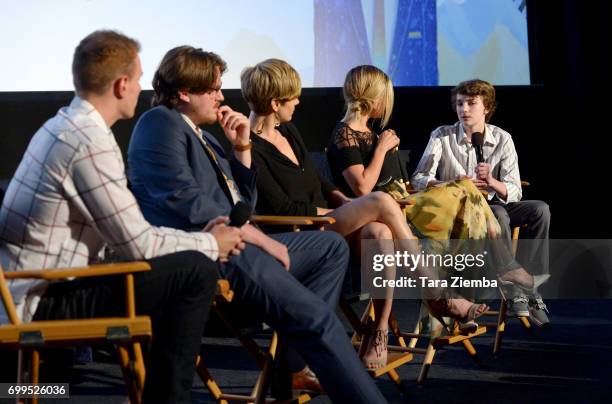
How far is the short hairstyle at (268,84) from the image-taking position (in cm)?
378

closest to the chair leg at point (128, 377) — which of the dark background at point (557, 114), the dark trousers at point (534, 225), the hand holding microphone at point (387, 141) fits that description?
the hand holding microphone at point (387, 141)

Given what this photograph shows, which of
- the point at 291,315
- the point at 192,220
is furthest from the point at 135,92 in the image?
the point at 291,315

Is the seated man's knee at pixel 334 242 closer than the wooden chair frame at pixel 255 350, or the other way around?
the wooden chair frame at pixel 255 350

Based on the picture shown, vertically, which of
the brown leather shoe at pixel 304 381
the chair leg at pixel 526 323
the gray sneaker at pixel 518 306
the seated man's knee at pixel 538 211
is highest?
the seated man's knee at pixel 538 211

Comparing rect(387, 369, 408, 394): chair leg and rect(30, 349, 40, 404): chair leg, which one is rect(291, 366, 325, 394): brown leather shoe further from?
rect(30, 349, 40, 404): chair leg

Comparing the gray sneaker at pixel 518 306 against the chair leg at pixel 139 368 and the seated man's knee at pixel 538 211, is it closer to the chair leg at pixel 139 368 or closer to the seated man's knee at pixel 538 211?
the seated man's knee at pixel 538 211

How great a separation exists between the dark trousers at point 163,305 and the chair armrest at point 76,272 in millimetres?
91

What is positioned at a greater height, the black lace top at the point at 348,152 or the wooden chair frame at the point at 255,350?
the black lace top at the point at 348,152

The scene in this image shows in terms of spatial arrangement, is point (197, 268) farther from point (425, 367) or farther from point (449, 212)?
point (449, 212)

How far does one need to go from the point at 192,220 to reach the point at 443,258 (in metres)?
1.45

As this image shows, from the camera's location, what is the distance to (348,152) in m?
4.39

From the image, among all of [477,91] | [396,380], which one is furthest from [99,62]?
[477,91]

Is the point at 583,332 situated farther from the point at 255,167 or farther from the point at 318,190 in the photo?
the point at 255,167

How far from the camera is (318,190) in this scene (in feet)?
12.9
